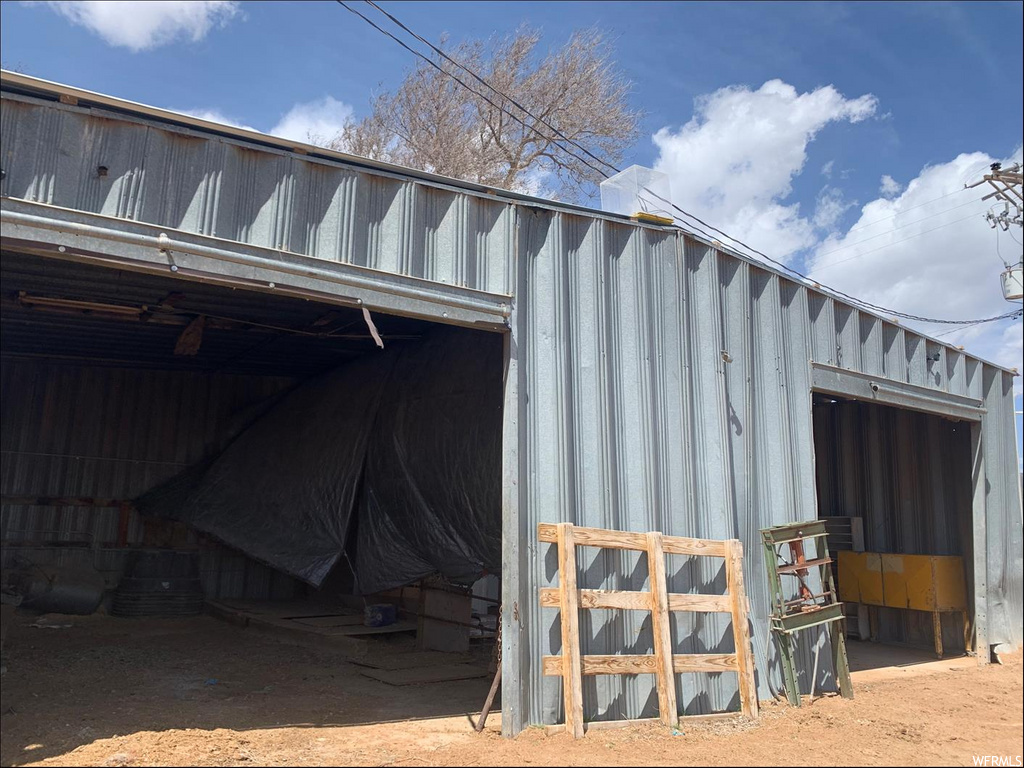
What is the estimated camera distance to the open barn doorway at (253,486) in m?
8.48

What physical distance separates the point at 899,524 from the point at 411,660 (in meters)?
8.17

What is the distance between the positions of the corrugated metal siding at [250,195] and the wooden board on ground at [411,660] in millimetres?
5012

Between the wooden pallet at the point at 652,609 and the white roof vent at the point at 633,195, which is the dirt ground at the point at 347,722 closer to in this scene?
the wooden pallet at the point at 652,609

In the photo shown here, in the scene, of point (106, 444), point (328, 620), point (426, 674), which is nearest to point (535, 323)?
point (426, 674)

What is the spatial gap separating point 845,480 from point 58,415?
43.6 ft

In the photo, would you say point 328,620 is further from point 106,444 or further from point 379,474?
point 106,444

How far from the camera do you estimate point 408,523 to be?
9.34 m

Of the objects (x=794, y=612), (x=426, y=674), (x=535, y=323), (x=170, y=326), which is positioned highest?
(x=170, y=326)

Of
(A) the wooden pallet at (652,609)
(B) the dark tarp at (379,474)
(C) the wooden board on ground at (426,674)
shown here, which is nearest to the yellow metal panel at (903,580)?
(A) the wooden pallet at (652,609)

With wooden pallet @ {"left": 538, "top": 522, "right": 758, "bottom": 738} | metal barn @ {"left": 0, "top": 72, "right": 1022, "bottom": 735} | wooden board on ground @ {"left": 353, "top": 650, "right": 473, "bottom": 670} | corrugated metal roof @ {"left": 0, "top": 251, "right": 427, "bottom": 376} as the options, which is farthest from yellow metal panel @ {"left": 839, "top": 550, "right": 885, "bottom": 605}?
corrugated metal roof @ {"left": 0, "top": 251, "right": 427, "bottom": 376}

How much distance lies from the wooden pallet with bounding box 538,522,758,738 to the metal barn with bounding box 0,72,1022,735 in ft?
0.52

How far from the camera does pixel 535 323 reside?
22.8 feet

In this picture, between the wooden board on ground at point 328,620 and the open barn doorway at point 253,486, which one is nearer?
the open barn doorway at point 253,486

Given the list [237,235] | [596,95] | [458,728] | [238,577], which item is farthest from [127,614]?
[596,95]
